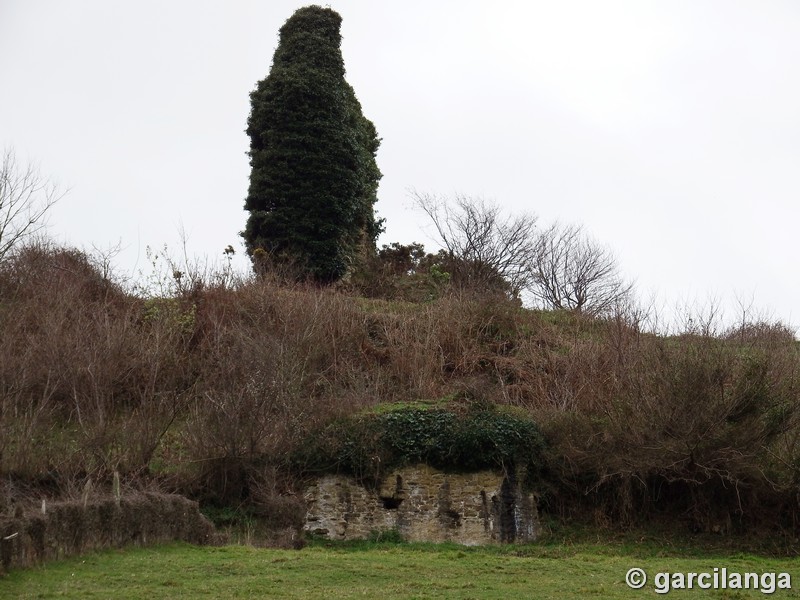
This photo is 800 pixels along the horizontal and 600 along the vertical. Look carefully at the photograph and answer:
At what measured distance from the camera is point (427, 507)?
2245cm

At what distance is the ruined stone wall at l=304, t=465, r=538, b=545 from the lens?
72.8ft

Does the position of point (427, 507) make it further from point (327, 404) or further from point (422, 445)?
point (327, 404)

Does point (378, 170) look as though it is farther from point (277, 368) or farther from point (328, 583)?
point (328, 583)

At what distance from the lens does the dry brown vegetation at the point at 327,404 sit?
882 inches

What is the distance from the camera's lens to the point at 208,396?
76.3ft

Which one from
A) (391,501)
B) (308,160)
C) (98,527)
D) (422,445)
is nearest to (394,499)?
(391,501)

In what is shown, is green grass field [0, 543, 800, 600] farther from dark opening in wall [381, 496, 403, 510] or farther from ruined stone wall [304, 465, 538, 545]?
dark opening in wall [381, 496, 403, 510]

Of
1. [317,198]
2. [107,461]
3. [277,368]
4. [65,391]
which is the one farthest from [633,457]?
[317,198]

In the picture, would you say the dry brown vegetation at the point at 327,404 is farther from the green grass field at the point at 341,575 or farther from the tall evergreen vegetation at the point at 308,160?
the tall evergreen vegetation at the point at 308,160

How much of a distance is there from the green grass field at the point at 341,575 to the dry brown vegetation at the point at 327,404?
367 centimetres

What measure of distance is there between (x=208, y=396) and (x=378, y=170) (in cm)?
2065

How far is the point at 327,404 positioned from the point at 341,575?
9213 mm

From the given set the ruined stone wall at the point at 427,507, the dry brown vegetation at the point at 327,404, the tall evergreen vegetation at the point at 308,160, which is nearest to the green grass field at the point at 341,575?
the ruined stone wall at the point at 427,507

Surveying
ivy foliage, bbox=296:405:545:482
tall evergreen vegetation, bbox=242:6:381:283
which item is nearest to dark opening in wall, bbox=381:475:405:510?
ivy foliage, bbox=296:405:545:482
